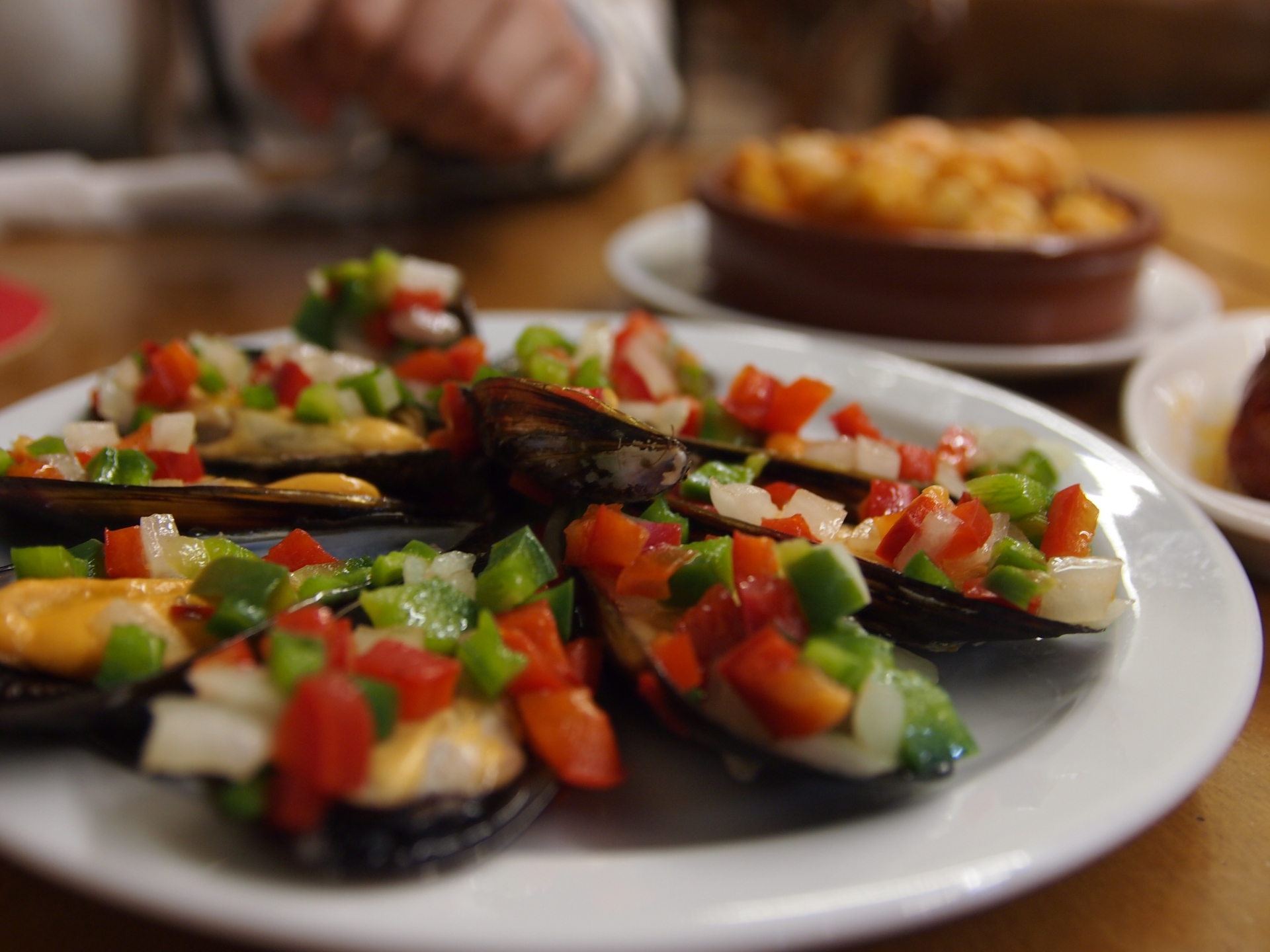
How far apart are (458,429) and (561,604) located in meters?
0.58

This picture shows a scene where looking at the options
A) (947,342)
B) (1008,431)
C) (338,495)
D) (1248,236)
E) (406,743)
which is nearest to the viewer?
(406,743)

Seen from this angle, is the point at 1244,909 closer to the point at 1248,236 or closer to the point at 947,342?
the point at 947,342

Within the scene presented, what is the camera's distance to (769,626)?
4.00 feet

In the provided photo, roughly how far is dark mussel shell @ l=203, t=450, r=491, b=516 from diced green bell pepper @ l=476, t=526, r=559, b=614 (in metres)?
0.39

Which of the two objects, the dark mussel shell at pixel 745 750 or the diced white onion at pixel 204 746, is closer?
the diced white onion at pixel 204 746

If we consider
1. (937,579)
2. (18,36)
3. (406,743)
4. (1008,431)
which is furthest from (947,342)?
(18,36)

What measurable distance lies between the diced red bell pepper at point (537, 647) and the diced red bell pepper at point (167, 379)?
42.5 inches

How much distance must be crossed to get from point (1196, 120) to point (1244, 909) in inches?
304

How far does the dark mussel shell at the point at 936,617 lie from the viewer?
1303 mm

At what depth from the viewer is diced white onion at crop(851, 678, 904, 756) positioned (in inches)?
44.1

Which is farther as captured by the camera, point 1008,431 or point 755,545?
→ point 1008,431

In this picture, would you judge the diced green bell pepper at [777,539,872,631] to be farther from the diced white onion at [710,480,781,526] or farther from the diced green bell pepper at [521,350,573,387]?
the diced green bell pepper at [521,350,573,387]

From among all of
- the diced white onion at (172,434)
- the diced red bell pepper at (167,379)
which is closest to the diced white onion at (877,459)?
the diced white onion at (172,434)

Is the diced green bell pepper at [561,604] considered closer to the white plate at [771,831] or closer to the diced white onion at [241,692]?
the white plate at [771,831]
